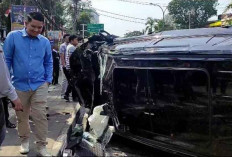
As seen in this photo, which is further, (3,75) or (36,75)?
(36,75)

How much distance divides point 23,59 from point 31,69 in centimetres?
14

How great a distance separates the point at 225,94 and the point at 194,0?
64.1m

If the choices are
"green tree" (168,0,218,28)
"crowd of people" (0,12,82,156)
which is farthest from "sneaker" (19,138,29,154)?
"green tree" (168,0,218,28)

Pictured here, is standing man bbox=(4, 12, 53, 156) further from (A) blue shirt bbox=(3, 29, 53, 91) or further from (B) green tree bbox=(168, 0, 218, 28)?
(B) green tree bbox=(168, 0, 218, 28)

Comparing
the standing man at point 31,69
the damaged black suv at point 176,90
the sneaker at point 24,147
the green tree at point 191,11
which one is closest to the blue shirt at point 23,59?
the standing man at point 31,69

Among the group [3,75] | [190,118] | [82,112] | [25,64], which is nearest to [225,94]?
[190,118]

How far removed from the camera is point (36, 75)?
13.6 ft

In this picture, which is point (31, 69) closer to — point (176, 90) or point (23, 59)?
point (23, 59)

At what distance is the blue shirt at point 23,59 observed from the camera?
4078mm

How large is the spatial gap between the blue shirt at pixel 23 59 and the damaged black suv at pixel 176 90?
95cm

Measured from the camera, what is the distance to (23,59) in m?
4.09

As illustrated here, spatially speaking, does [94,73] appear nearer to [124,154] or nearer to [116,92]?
[116,92]

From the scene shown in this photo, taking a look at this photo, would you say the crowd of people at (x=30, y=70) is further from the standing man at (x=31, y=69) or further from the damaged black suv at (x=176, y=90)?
the damaged black suv at (x=176, y=90)

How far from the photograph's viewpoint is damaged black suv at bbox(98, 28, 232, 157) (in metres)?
3.24
